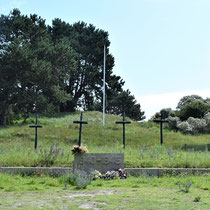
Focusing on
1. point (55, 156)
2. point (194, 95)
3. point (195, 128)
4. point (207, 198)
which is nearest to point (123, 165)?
point (55, 156)

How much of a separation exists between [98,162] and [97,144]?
35.9 ft

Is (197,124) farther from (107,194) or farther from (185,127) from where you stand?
(107,194)

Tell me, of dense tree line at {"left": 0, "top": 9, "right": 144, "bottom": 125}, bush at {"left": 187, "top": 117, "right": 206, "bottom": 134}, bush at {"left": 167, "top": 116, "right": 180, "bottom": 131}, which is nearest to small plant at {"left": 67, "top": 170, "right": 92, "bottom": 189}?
dense tree line at {"left": 0, "top": 9, "right": 144, "bottom": 125}

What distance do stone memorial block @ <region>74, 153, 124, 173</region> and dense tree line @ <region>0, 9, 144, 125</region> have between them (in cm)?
2079

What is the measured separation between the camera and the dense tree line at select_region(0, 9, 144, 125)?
30422mm

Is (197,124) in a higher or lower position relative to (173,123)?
lower

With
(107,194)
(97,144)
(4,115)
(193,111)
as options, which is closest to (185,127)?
(193,111)

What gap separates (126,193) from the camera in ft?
24.1

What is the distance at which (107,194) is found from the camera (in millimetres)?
7242

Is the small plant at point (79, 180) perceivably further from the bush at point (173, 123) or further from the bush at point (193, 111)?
the bush at point (193, 111)

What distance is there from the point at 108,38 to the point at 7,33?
17345 mm

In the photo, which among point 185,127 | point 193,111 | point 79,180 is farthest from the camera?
point 193,111

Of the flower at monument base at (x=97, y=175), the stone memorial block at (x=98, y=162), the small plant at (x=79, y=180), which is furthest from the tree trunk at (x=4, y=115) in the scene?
the small plant at (x=79, y=180)

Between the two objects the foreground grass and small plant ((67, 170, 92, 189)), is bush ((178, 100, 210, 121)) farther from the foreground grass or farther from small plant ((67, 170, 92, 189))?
small plant ((67, 170, 92, 189))
